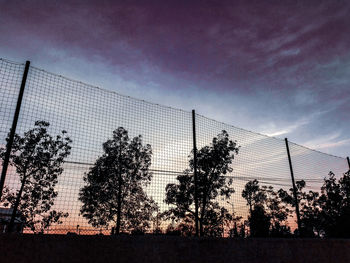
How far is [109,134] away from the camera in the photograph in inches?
232

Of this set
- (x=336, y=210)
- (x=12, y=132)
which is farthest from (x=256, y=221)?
(x=12, y=132)

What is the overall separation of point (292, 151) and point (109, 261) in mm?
7382

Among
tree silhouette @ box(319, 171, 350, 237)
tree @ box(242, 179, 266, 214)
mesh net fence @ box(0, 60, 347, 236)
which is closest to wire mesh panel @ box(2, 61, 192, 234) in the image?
mesh net fence @ box(0, 60, 347, 236)

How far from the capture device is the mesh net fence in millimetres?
4547

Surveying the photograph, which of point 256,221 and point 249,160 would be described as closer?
point 249,160

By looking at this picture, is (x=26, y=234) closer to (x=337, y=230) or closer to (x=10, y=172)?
(x=10, y=172)

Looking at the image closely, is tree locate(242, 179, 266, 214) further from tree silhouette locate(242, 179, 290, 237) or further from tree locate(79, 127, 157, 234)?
tree locate(79, 127, 157, 234)

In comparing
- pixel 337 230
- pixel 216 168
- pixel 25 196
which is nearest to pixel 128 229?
pixel 25 196

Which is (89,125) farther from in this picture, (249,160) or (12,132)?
(249,160)

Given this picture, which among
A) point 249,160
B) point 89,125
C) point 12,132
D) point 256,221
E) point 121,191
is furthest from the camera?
point 121,191

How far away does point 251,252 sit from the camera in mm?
5238

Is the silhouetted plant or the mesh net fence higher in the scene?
the mesh net fence

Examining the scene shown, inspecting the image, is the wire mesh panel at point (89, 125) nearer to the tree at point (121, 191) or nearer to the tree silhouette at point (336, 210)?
the tree at point (121, 191)

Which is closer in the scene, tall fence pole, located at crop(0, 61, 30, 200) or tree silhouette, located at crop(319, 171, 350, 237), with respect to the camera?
tall fence pole, located at crop(0, 61, 30, 200)
